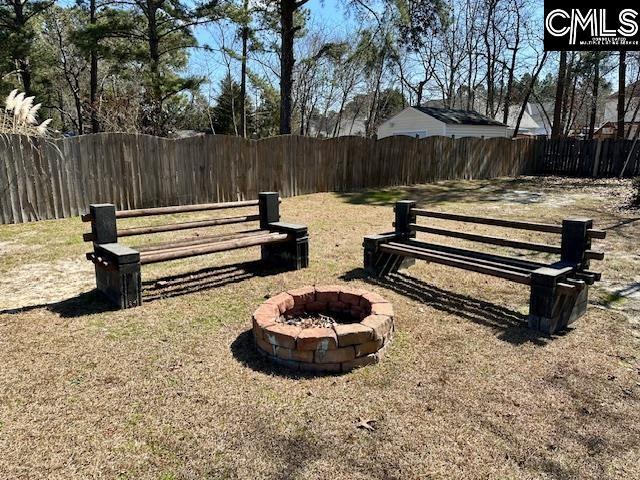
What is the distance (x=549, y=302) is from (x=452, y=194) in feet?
30.3

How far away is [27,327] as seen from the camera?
356cm

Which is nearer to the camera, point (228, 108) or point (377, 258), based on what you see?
point (377, 258)

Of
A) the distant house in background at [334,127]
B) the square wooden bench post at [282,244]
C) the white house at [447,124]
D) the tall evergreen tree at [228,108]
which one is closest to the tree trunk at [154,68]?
the tall evergreen tree at [228,108]

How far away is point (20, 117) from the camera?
7.39 metres

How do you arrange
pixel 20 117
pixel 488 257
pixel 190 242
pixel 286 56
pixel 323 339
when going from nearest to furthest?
1. pixel 323 339
2. pixel 488 257
3. pixel 190 242
4. pixel 20 117
5. pixel 286 56

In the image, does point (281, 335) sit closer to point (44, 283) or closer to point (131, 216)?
point (131, 216)

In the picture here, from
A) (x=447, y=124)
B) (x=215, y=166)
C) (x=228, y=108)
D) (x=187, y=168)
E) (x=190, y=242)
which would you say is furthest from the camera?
(x=228, y=108)

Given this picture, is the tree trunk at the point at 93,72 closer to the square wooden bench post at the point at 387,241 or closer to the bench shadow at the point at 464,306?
the square wooden bench post at the point at 387,241

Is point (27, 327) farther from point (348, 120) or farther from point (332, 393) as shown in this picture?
point (348, 120)

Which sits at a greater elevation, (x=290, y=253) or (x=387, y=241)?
(x=387, y=241)

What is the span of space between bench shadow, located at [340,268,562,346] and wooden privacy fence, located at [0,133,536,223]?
19.0 ft

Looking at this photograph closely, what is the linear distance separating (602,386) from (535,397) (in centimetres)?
50

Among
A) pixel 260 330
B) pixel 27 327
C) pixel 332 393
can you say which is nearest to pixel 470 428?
pixel 332 393

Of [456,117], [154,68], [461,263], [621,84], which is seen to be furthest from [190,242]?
[621,84]
